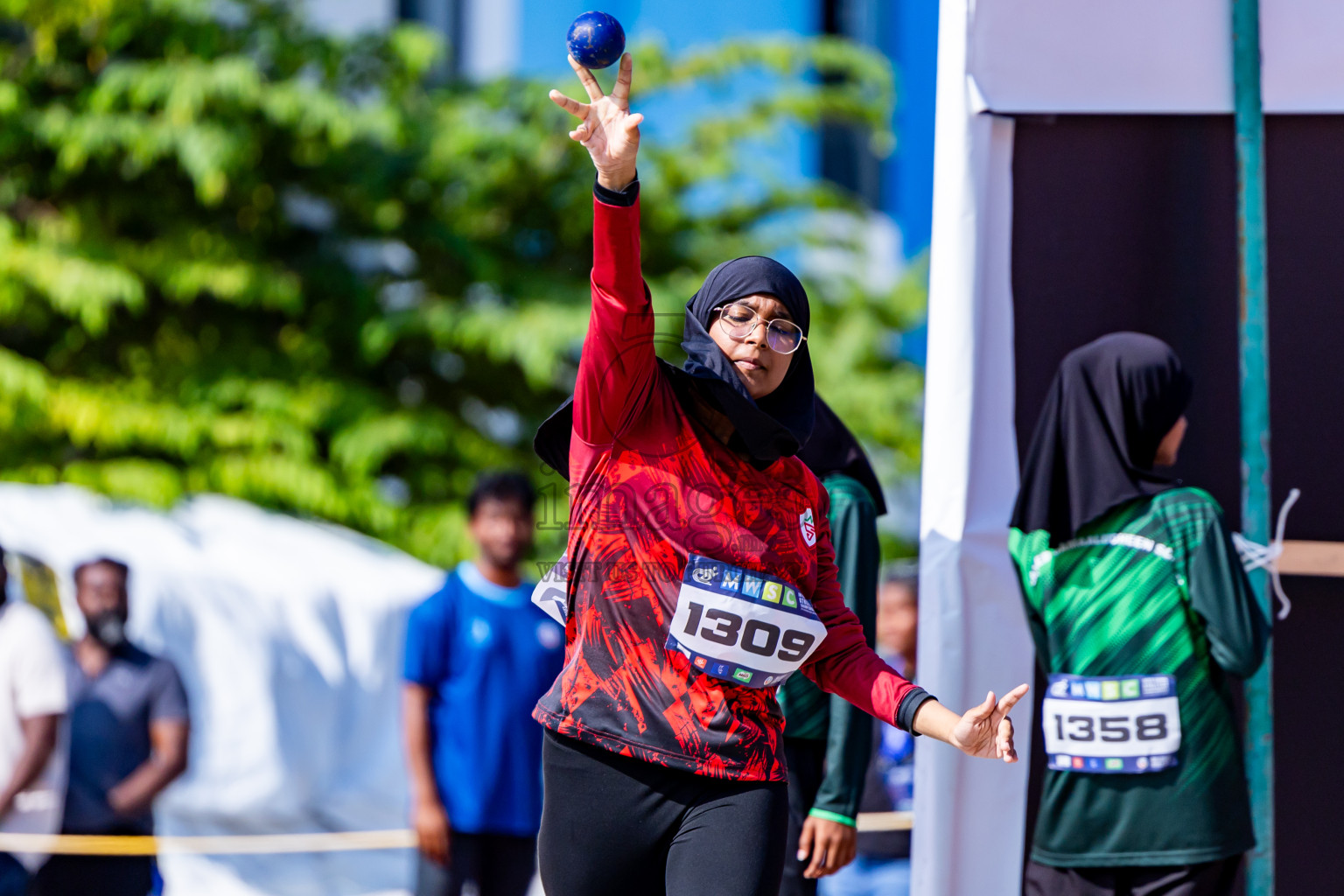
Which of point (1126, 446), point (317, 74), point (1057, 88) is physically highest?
point (317, 74)

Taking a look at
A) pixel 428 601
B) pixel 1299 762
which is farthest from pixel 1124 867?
pixel 428 601

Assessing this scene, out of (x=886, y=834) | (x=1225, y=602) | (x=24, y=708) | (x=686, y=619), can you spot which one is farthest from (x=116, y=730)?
(x=1225, y=602)

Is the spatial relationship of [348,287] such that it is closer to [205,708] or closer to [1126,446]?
[205,708]

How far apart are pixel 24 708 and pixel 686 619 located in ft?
11.6

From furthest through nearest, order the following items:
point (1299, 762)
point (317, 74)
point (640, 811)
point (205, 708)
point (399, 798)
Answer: point (317, 74), point (399, 798), point (205, 708), point (1299, 762), point (640, 811)

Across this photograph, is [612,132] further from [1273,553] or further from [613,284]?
[1273,553]

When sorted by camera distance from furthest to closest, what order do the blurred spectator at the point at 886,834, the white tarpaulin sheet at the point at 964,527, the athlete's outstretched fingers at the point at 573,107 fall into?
1. the blurred spectator at the point at 886,834
2. the white tarpaulin sheet at the point at 964,527
3. the athlete's outstretched fingers at the point at 573,107

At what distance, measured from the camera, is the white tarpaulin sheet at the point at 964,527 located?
143 inches

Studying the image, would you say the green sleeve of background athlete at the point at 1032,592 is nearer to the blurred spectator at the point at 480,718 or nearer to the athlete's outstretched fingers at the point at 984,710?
the athlete's outstretched fingers at the point at 984,710

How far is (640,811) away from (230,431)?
747cm

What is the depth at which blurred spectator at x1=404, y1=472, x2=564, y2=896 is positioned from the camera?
4812mm

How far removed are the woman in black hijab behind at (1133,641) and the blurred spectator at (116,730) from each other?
11.5ft

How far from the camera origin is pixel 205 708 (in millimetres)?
7910

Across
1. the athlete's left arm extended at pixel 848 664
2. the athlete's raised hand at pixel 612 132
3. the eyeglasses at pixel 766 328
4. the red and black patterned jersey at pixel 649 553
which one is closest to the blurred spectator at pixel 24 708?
the red and black patterned jersey at pixel 649 553
